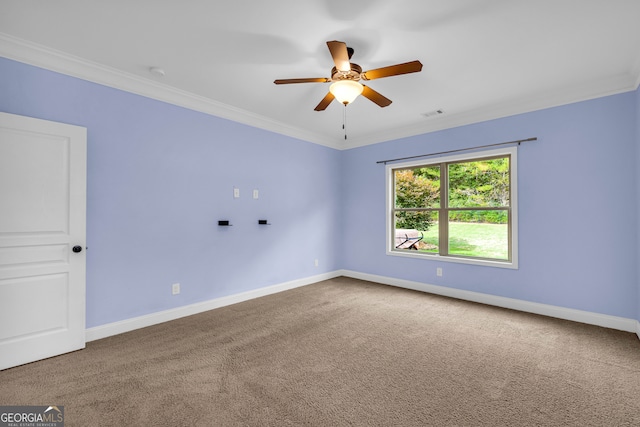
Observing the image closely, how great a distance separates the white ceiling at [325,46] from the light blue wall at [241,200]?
0.25m

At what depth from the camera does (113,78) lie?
2992 mm

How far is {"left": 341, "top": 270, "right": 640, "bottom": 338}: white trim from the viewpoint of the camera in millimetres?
3174

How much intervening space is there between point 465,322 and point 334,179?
3.29 m

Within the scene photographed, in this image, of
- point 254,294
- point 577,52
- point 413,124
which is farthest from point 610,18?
point 254,294

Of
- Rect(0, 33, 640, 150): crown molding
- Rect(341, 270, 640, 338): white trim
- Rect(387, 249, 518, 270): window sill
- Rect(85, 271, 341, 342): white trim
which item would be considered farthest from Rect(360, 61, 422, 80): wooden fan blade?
Rect(341, 270, 640, 338): white trim

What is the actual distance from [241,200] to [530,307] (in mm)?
4020

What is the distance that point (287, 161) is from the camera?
481cm

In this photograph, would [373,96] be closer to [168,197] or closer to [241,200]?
[241,200]

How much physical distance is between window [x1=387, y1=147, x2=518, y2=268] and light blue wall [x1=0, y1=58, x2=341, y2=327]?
1.74 m

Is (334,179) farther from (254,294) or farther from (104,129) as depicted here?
(104,129)

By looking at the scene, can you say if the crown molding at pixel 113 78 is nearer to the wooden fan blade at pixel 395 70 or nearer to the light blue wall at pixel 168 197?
the light blue wall at pixel 168 197

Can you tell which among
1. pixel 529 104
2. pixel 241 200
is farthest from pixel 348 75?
pixel 529 104

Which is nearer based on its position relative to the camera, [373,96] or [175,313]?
[373,96]

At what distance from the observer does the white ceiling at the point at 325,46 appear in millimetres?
2107
